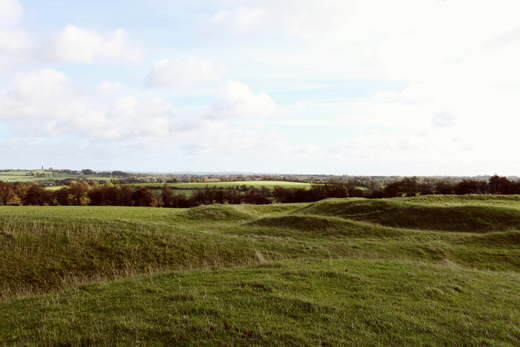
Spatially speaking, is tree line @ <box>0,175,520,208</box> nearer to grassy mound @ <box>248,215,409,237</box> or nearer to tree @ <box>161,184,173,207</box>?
tree @ <box>161,184,173,207</box>

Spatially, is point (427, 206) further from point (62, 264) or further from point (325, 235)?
point (62, 264)

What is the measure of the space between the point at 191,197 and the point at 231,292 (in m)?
78.2

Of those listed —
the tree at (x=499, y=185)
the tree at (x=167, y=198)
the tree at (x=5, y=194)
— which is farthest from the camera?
the tree at (x=167, y=198)

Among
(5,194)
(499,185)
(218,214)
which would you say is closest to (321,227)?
(218,214)

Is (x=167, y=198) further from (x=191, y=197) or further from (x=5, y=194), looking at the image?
(x=5, y=194)

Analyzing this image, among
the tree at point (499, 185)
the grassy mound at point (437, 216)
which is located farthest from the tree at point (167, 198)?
the tree at point (499, 185)

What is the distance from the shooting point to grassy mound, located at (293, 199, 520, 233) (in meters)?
28.8

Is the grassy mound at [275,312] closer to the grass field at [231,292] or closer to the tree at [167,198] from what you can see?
the grass field at [231,292]

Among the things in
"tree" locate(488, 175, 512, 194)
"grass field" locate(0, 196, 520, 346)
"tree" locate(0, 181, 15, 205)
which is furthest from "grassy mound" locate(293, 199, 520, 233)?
"tree" locate(0, 181, 15, 205)

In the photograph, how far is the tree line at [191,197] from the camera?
69.9m

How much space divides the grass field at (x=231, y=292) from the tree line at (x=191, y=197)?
59746 mm

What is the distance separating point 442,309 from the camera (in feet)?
24.4

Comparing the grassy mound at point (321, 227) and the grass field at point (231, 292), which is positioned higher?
the grass field at point (231, 292)

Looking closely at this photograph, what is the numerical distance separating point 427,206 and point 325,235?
15829 mm
